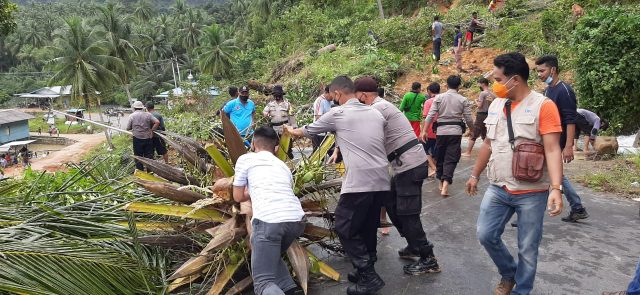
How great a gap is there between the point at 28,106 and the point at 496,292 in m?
69.9

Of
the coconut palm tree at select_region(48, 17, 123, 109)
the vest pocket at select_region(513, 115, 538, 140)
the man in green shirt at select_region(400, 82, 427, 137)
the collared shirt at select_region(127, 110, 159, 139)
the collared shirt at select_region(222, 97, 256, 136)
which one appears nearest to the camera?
the vest pocket at select_region(513, 115, 538, 140)

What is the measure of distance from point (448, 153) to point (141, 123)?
5486 millimetres

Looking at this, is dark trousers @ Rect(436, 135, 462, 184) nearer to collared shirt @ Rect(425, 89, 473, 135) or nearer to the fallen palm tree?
collared shirt @ Rect(425, 89, 473, 135)

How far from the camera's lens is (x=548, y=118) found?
3.02 metres

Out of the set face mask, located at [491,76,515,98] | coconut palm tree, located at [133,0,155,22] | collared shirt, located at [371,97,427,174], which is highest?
coconut palm tree, located at [133,0,155,22]

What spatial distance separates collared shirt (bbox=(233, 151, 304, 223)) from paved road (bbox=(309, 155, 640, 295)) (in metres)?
0.96

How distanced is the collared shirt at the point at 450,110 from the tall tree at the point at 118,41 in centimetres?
3930

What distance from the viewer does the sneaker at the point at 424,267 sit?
4023mm

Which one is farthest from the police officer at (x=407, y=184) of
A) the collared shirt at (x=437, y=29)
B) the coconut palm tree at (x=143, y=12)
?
the coconut palm tree at (x=143, y=12)

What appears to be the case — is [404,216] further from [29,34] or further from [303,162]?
[29,34]

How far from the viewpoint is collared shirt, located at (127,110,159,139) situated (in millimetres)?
8664

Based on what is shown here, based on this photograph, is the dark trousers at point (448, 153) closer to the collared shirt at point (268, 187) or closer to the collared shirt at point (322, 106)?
the collared shirt at point (322, 106)

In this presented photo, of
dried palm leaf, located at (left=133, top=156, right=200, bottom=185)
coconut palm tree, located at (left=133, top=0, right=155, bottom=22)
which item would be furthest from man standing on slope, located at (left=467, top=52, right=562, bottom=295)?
coconut palm tree, located at (left=133, top=0, right=155, bottom=22)

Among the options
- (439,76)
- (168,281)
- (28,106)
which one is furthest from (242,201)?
(28,106)
